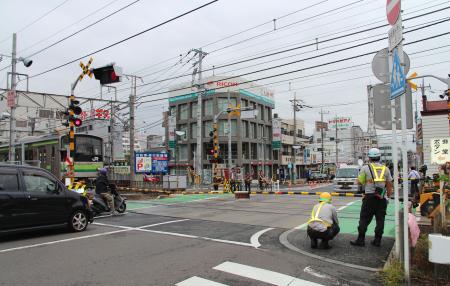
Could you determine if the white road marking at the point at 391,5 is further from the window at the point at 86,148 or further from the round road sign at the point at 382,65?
the window at the point at 86,148

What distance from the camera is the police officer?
7.13 metres

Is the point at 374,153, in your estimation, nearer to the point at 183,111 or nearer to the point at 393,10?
the point at 393,10

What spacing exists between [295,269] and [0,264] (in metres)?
4.89

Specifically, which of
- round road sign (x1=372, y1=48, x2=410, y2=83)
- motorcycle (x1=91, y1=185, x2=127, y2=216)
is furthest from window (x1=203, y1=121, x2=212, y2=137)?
round road sign (x1=372, y1=48, x2=410, y2=83)

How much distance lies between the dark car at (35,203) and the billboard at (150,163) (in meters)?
19.1

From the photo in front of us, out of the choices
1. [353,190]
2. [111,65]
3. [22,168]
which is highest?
[111,65]

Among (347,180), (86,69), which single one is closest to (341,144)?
(347,180)

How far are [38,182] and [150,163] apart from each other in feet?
67.1

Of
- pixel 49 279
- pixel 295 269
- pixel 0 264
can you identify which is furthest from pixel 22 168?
pixel 295 269

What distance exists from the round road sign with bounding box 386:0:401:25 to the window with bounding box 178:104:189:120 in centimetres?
5357

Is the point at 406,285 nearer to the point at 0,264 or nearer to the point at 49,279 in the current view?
the point at 49,279

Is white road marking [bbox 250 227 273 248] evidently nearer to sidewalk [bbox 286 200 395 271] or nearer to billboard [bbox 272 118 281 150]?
sidewalk [bbox 286 200 395 271]

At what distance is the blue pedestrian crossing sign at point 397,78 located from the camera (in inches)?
209

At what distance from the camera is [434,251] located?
4523 mm
